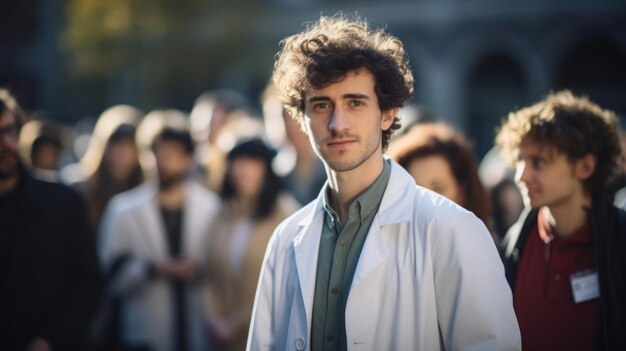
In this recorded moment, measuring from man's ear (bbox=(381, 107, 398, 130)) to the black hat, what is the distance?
2550 mm

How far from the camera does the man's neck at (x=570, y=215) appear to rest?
140 inches

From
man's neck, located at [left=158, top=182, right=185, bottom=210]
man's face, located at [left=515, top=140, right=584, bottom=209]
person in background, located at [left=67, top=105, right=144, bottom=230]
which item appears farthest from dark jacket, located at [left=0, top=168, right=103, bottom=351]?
man's face, located at [left=515, top=140, right=584, bottom=209]

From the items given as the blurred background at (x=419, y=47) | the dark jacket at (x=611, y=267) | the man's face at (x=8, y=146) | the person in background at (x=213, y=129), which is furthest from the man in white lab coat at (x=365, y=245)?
the blurred background at (x=419, y=47)

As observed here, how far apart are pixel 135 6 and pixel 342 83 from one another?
21.2m

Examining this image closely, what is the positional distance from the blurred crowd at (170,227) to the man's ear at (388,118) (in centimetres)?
91

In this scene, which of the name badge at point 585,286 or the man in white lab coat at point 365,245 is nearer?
the man in white lab coat at point 365,245

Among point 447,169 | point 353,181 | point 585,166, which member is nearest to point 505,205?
point 447,169

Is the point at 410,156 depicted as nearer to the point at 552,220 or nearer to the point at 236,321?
the point at 552,220

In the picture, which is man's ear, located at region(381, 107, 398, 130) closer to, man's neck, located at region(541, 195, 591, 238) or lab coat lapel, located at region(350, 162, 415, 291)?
lab coat lapel, located at region(350, 162, 415, 291)

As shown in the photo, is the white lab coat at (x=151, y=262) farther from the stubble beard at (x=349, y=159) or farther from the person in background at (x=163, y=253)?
the stubble beard at (x=349, y=159)

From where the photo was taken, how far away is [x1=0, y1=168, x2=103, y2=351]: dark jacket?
4.14m

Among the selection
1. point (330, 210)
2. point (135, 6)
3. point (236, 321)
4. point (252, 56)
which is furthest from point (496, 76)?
point (330, 210)

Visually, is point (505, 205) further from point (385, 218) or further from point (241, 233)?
point (385, 218)

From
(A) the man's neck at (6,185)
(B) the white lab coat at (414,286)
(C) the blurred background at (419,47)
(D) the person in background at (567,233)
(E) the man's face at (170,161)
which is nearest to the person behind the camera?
(B) the white lab coat at (414,286)
